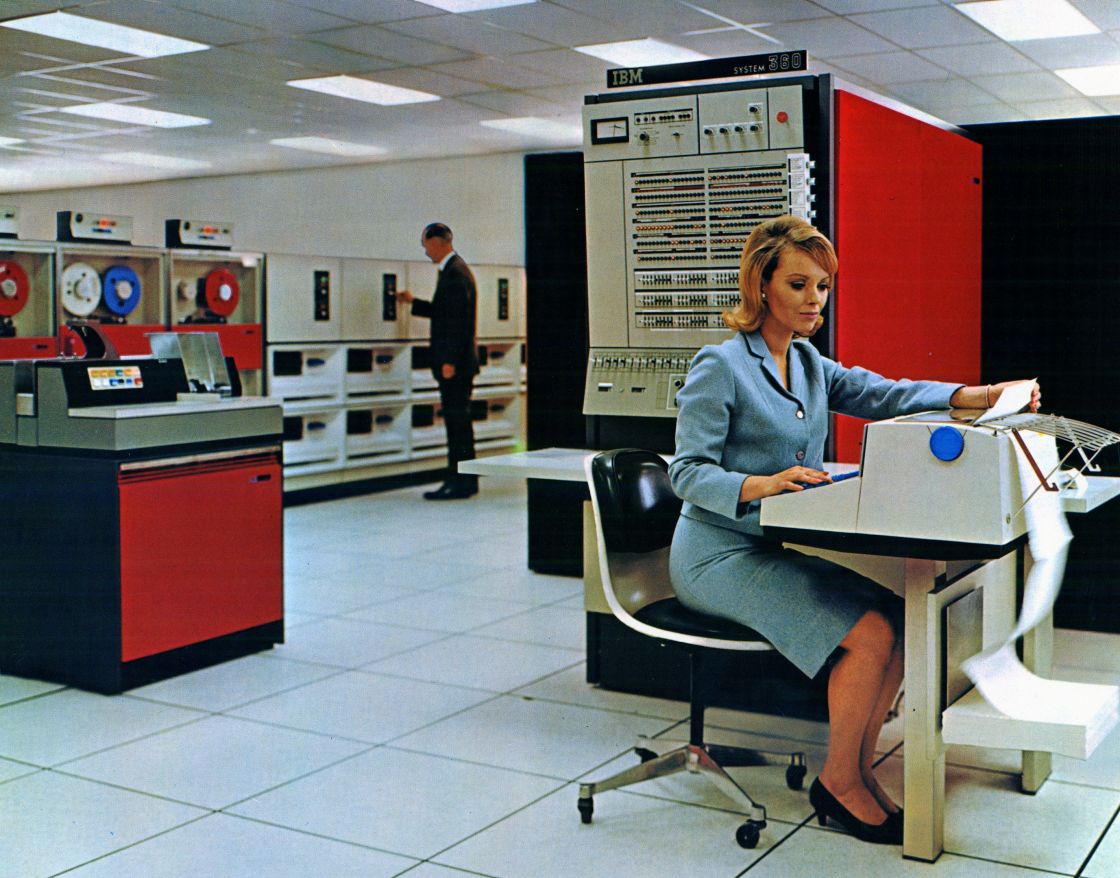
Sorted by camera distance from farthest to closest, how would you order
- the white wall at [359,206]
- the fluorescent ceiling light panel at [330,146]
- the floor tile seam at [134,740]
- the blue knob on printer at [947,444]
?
the white wall at [359,206] → the fluorescent ceiling light panel at [330,146] → the floor tile seam at [134,740] → the blue knob on printer at [947,444]

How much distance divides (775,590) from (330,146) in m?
9.88

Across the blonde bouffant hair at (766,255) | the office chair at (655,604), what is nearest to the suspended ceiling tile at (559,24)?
the blonde bouffant hair at (766,255)

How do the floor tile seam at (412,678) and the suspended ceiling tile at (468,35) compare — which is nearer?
the floor tile seam at (412,678)

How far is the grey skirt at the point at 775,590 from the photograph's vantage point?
2.46 meters

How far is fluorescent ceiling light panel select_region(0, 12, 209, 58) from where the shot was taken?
22.5 ft

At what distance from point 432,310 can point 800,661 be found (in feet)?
17.8

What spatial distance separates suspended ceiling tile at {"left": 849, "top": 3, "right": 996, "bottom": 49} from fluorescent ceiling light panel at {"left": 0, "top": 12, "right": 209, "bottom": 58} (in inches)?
158

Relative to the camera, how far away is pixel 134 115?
990cm

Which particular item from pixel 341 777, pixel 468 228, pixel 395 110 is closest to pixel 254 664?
pixel 341 777

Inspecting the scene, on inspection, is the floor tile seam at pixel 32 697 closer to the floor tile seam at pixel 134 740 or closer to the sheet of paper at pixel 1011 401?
the floor tile seam at pixel 134 740

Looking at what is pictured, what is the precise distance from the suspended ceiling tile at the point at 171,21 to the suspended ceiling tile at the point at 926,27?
11.5 ft

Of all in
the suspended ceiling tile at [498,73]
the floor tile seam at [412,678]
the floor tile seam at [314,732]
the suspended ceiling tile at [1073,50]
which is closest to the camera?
the floor tile seam at [314,732]

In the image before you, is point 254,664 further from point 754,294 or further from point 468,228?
point 468,228

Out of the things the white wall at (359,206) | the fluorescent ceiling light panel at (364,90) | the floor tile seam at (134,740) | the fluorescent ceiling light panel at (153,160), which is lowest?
the floor tile seam at (134,740)
